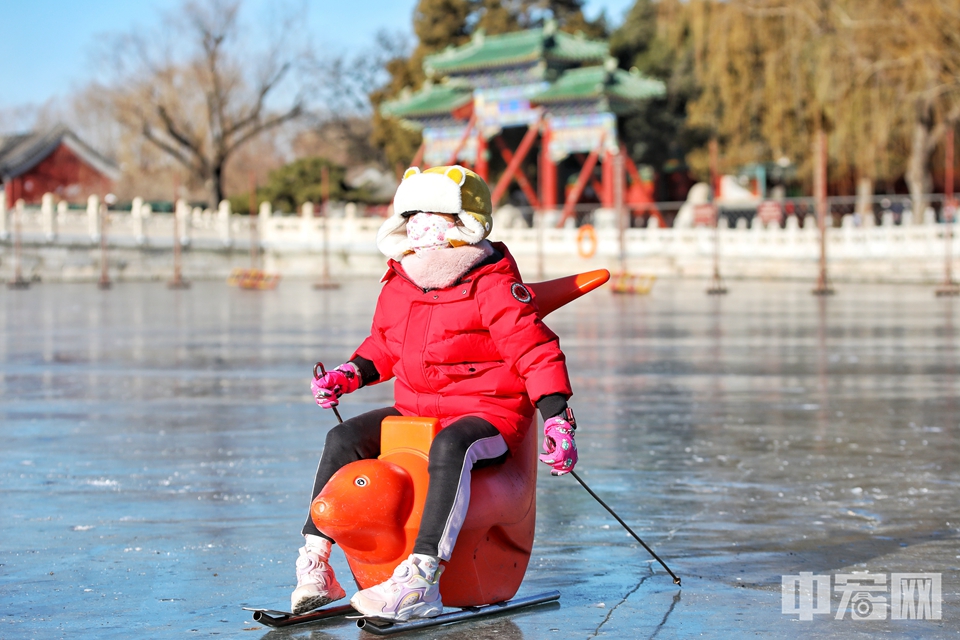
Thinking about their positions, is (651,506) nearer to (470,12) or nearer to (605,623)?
(605,623)

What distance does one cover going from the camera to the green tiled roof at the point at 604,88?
1528 inches

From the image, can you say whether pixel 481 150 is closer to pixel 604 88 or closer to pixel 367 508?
pixel 604 88

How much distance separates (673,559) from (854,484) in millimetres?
1878

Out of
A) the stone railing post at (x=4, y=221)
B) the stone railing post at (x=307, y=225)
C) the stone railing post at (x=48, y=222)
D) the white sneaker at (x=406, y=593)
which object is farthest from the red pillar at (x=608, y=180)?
the white sneaker at (x=406, y=593)

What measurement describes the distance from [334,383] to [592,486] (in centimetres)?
230

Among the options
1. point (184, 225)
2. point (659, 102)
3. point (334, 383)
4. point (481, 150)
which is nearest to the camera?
point (334, 383)

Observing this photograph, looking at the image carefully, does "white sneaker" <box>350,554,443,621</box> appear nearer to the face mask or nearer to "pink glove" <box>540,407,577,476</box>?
"pink glove" <box>540,407,577,476</box>

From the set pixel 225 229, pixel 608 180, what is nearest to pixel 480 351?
pixel 608 180

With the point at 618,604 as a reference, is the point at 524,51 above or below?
above

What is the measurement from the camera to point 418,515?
371 cm

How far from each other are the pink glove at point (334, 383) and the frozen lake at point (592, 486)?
657 millimetres

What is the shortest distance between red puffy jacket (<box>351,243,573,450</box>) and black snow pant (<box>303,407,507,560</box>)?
4.7 inches

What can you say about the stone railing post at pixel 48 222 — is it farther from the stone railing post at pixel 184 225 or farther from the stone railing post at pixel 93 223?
the stone railing post at pixel 184 225

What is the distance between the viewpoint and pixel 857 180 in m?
40.1
